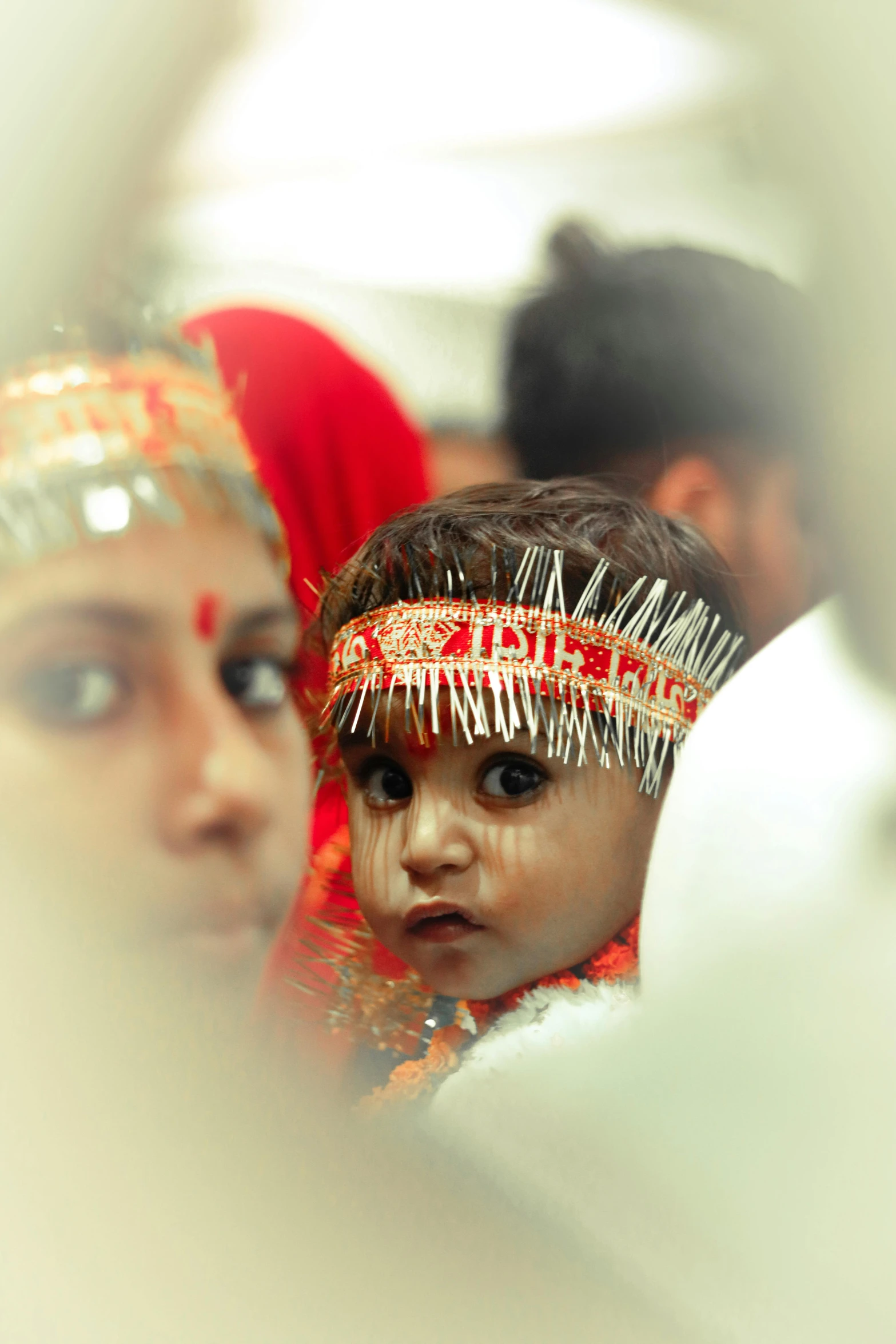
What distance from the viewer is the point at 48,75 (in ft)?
1.44

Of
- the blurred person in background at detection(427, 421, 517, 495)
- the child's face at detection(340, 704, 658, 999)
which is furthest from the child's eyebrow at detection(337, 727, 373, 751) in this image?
the blurred person in background at detection(427, 421, 517, 495)

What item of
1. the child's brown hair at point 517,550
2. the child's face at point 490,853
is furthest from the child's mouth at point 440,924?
the child's brown hair at point 517,550

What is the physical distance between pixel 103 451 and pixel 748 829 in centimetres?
28

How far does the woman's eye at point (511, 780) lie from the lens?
17.9 inches

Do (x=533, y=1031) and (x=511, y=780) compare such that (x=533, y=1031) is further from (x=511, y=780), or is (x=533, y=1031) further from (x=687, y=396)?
(x=687, y=396)

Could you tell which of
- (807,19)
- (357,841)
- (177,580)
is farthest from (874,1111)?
(807,19)

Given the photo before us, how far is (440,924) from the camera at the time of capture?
1.55 feet

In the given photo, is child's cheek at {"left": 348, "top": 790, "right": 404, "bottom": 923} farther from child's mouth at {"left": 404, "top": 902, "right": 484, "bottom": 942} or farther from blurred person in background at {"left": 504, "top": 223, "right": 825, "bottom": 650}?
blurred person in background at {"left": 504, "top": 223, "right": 825, "bottom": 650}

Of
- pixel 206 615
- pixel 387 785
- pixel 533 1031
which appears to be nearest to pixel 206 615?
pixel 206 615

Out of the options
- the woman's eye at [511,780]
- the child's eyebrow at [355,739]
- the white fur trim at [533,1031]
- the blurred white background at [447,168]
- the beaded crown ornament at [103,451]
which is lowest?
the white fur trim at [533,1031]

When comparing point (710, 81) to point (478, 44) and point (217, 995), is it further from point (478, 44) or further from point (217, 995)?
point (217, 995)

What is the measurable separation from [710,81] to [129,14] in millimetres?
239

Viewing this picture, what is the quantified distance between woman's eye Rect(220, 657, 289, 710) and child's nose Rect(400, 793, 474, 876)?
0.07 meters

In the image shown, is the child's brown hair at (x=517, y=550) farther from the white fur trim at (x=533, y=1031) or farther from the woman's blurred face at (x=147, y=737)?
the white fur trim at (x=533, y=1031)
